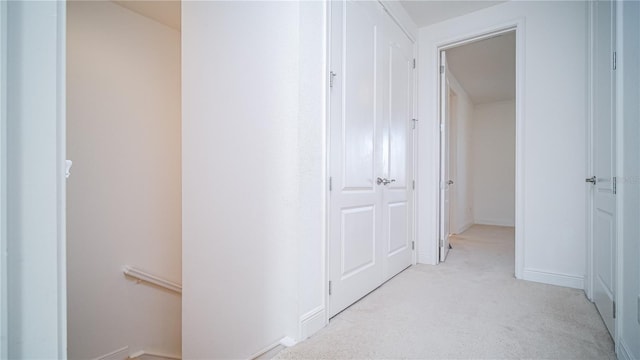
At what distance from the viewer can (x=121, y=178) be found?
287cm


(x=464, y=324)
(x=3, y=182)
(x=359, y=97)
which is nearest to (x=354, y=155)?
(x=359, y=97)

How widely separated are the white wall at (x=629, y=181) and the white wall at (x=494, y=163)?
215 inches

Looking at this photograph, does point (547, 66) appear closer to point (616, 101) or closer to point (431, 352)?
point (616, 101)

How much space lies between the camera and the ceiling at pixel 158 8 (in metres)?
2.86

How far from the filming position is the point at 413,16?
311cm

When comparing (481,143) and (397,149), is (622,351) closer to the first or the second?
(397,149)

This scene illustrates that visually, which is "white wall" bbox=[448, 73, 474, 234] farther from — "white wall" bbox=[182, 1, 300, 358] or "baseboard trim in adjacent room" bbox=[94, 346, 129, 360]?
"baseboard trim in adjacent room" bbox=[94, 346, 129, 360]

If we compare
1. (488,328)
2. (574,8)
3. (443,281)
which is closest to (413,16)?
(574,8)

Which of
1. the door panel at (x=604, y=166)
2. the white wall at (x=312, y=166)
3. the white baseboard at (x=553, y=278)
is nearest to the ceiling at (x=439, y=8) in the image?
the door panel at (x=604, y=166)

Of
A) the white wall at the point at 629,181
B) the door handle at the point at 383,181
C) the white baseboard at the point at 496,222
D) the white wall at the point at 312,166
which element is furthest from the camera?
the white baseboard at the point at 496,222

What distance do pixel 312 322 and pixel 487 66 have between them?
4625 mm

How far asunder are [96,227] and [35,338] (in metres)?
2.72

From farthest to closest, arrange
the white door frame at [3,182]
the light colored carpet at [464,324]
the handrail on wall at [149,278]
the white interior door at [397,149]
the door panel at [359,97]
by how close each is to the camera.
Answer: the handrail on wall at [149,278], the white interior door at [397,149], the door panel at [359,97], the light colored carpet at [464,324], the white door frame at [3,182]

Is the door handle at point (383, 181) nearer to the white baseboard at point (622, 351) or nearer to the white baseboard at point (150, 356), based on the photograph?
the white baseboard at point (622, 351)
